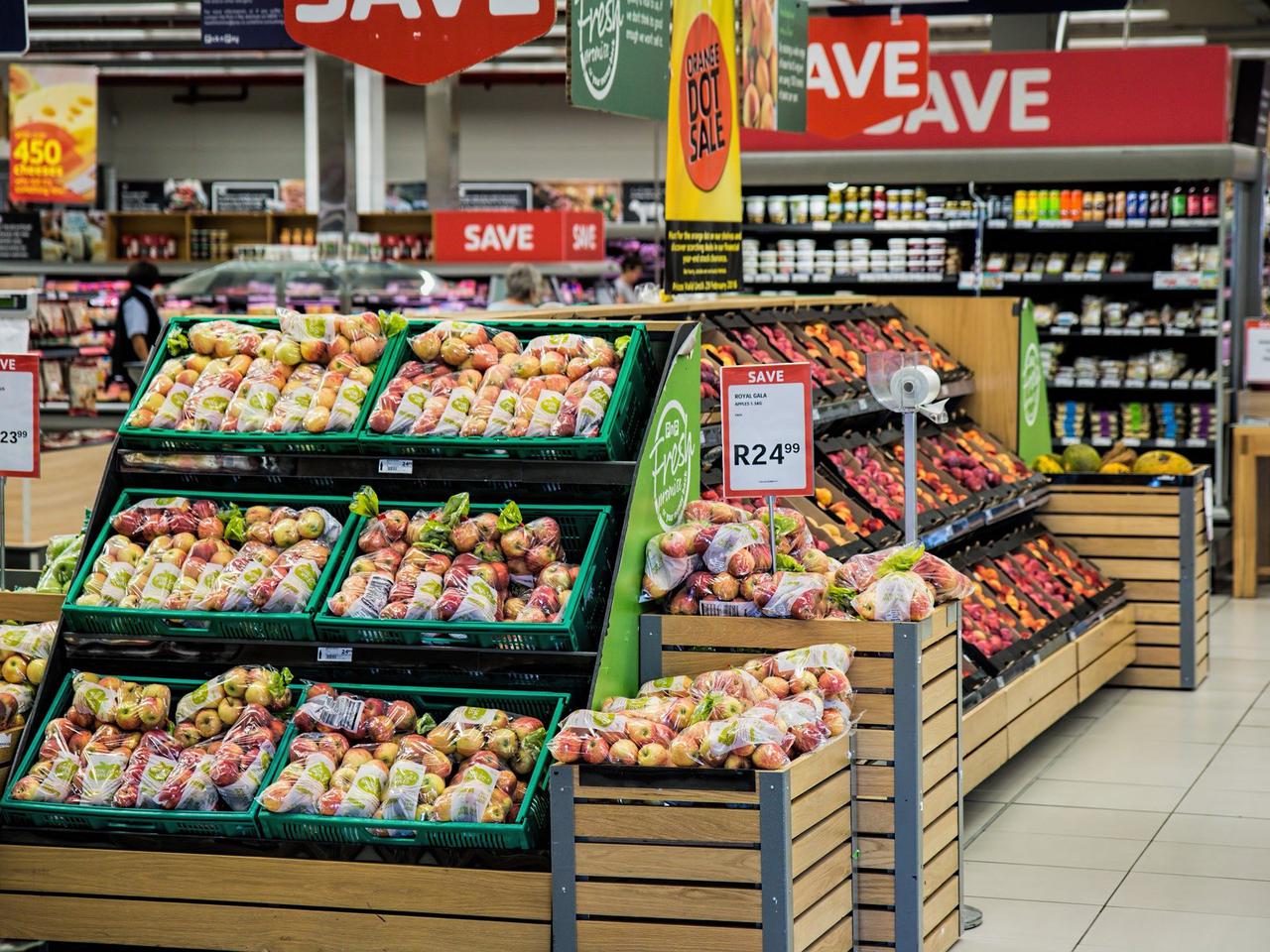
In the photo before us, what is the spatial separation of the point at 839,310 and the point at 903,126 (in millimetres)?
3536

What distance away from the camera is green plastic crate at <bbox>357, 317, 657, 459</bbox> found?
402cm

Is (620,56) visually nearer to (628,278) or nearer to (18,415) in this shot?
(18,415)

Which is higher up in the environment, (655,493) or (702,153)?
(702,153)

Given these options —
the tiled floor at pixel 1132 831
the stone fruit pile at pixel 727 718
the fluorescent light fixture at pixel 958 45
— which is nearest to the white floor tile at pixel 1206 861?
the tiled floor at pixel 1132 831

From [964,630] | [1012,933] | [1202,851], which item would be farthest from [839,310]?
[1012,933]

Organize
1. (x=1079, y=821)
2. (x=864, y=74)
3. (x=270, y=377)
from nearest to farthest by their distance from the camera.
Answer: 1. (x=270, y=377)
2. (x=1079, y=821)
3. (x=864, y=74)

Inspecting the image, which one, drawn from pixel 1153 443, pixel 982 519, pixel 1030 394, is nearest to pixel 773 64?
pixel 1030 394

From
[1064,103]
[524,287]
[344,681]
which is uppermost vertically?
[1064,103]

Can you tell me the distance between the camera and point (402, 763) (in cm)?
367

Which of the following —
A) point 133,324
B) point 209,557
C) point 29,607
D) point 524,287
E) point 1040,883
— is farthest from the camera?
point 133,324

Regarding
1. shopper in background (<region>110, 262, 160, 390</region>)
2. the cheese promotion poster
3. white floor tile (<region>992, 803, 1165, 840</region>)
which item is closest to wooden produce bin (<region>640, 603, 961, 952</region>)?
white floor tile (<region>992, 803, 1165, 840</region>)

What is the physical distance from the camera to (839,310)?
24.4 feet

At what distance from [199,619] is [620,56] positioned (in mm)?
2338

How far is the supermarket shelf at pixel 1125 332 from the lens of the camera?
1020 cm
